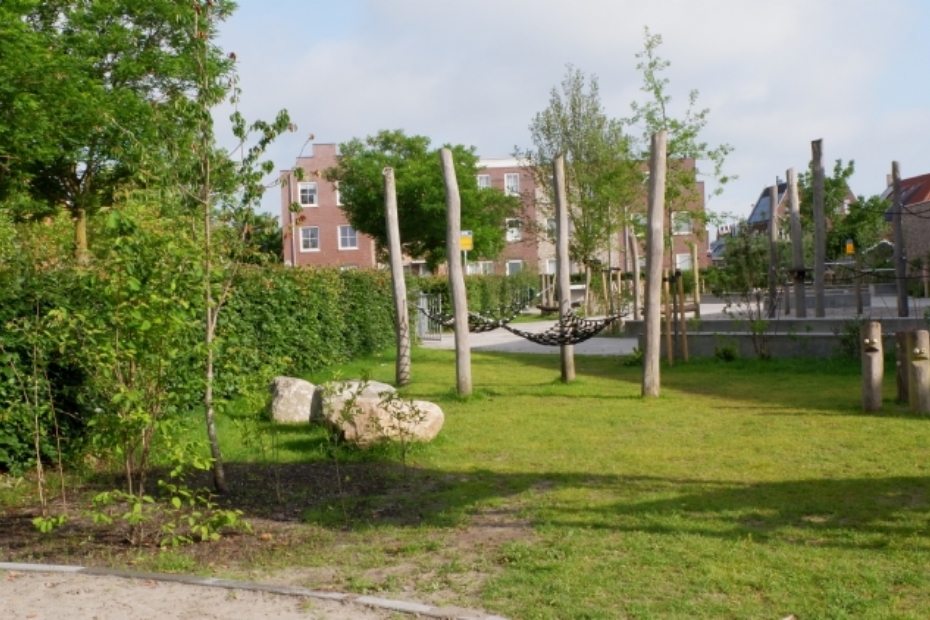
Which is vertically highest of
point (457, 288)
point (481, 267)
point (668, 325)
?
point (481, 267)

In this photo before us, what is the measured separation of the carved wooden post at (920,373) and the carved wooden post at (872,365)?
12.7 inches

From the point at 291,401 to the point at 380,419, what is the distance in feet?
7.43

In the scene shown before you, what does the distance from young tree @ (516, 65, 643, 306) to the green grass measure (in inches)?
763

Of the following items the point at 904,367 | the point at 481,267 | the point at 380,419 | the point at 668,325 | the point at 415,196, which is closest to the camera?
the point at 380,419

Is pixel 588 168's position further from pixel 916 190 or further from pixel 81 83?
pixel 916 190

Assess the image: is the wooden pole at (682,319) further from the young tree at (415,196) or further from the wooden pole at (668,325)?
the young tree at (415,196)

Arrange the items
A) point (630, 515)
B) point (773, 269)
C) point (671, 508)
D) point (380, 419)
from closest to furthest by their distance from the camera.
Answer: point (630, 515), point (671, 508), point (380, 419), point (773, 269)

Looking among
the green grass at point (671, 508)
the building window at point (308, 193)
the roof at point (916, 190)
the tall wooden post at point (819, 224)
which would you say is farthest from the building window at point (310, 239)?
the green grass at point (671, 508)

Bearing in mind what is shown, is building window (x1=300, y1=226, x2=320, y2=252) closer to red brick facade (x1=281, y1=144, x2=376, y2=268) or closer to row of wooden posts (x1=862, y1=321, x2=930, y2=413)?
red brick facade (x1=281, y1=144, x2=376, y2=268)

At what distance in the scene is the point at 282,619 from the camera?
471cm

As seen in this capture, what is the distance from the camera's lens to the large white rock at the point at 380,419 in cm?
888

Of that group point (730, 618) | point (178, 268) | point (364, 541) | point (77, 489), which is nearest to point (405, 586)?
point (364, 541)

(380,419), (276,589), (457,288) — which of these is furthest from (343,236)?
(276,589)

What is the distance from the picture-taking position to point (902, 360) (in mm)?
10734
